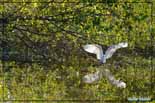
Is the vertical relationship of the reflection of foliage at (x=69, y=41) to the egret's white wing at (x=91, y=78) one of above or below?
above

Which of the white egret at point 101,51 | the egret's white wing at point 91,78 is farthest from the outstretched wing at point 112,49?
the egret's white wing at point 91,78

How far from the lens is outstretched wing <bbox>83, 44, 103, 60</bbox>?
3161 mm

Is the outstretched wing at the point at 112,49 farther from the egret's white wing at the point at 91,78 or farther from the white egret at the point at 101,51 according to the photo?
the egret's white wing at the point at 91,78

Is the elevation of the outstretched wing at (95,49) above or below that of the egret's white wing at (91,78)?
above

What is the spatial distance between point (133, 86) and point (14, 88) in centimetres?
69

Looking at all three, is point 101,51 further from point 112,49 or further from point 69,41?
point 69,41

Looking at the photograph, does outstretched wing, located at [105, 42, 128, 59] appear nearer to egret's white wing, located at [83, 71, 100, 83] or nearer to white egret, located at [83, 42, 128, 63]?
white egret, located at [83, 42, 128, 63]

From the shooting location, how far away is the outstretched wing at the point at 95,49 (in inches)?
124

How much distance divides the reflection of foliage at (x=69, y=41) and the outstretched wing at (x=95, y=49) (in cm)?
3

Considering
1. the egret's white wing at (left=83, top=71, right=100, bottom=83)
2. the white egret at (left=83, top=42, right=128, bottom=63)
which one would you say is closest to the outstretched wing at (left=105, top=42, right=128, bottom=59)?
the white egret at (left=83, top=42, right=128, bottom=63)

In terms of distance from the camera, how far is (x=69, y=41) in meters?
3.20

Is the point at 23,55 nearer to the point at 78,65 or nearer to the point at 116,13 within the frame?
the point at 78,65

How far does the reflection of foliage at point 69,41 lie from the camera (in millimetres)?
3174

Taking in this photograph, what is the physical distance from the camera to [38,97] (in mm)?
3170
